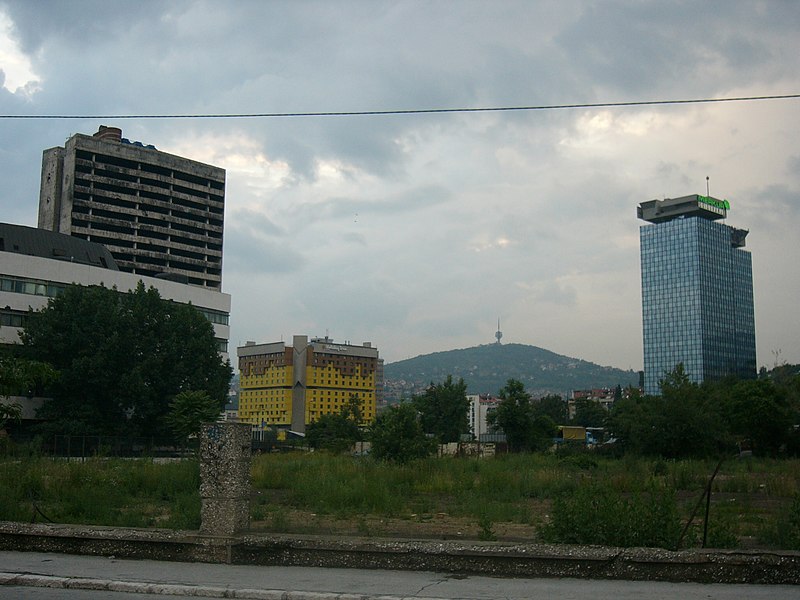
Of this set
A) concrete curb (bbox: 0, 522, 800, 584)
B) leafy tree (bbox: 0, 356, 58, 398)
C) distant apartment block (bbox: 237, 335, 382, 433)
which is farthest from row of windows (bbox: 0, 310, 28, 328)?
distant apartment block (bbox: 237, 335, 382, 433)

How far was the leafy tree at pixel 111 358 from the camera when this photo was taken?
57969 millimetres

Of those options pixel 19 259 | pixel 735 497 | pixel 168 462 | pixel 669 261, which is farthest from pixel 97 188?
pixel 669 261

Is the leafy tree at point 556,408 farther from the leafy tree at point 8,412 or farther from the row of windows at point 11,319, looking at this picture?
the leafy tree at point 8,412

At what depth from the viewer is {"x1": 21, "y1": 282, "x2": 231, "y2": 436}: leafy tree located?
5797 centimetres

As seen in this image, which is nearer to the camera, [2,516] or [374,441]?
[2,516]

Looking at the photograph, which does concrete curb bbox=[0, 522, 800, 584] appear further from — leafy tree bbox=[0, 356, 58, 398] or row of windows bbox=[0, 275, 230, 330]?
row of windows bbox=[0, 275, 230, 330]

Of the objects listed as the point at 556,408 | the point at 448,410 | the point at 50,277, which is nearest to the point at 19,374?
the point at 50,277

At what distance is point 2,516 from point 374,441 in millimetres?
25233

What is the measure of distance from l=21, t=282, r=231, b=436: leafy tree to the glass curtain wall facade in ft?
493

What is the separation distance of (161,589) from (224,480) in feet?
6.22

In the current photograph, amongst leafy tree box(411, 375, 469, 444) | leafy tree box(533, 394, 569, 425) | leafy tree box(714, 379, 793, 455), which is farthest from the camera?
leafy tree box(533, 394, 569, 425)

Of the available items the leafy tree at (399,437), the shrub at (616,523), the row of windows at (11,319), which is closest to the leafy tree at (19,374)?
the shrub at (616,523)

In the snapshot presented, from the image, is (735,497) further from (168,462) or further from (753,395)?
(753,395)

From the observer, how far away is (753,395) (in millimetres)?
54625
